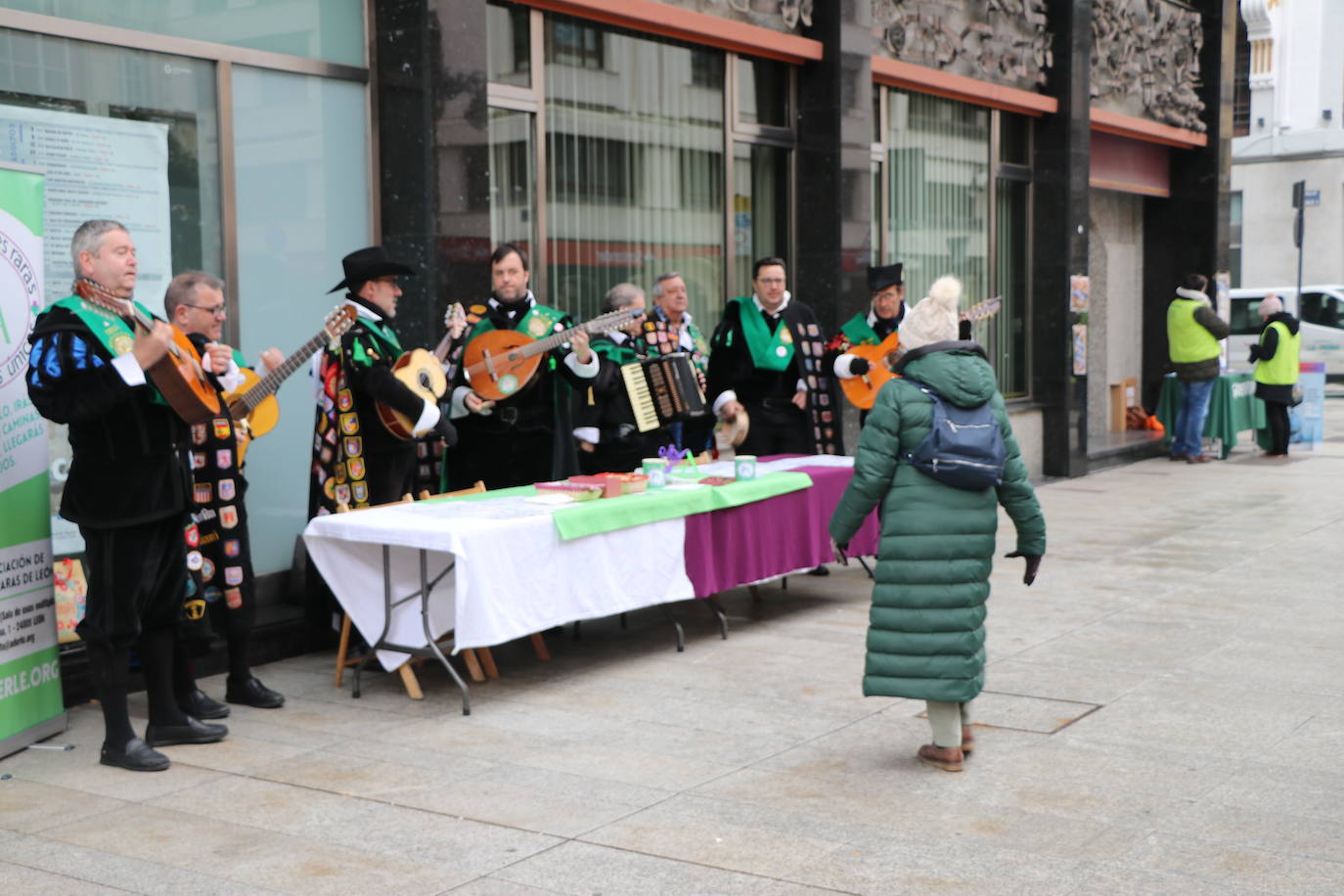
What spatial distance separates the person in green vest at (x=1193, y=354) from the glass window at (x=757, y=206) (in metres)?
5.92

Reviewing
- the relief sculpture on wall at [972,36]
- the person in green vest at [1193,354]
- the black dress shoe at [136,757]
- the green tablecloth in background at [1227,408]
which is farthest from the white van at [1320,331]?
the black dress shoe at [136,757]

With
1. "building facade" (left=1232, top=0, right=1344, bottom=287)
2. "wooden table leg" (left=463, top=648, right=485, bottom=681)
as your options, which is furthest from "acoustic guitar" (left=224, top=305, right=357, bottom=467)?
"building facade" (left=1232, top=0, right=1344, bottom=287)

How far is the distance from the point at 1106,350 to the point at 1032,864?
1358cm

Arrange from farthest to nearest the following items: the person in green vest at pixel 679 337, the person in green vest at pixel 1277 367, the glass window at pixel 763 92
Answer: the person in green vest at pixel 1277 367 → the glass window at pixel 763 92 → the person in green vest at pixel 679 337

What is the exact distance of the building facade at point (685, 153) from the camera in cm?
748

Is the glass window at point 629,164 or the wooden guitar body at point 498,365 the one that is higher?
the glass window at point 629,164

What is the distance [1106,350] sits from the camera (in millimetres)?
17203

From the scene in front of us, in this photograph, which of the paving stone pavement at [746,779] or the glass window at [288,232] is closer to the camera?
the paving stone pavement at [746,779]

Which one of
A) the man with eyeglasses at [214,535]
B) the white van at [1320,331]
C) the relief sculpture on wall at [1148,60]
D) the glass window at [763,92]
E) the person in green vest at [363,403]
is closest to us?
the man with eyeglasses at [214,535]

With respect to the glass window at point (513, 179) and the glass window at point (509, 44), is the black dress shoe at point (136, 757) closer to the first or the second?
the glass window at point (513, 179)

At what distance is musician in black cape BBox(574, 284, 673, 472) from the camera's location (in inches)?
318

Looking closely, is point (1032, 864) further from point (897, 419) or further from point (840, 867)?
point (897, 419)

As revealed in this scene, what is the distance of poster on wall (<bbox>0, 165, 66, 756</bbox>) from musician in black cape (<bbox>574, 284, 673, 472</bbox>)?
3013 millimetres

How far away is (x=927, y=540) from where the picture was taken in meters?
5.23
